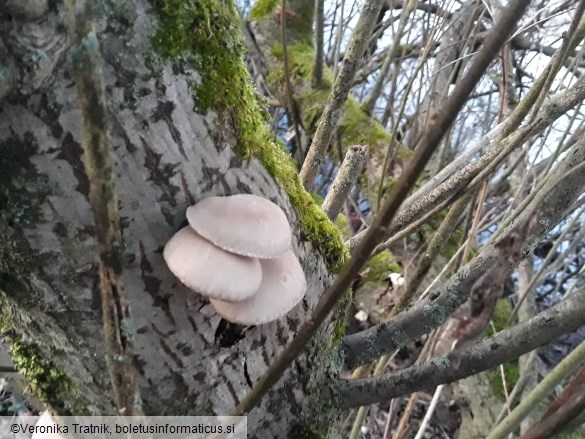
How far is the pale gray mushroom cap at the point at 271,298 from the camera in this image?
28.6 inches

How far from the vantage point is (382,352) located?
1.08 meters

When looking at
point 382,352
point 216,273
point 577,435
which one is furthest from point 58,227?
point 577,435

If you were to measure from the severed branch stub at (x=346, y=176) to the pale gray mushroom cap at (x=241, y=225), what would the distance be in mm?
535

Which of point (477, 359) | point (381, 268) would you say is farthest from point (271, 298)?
point (381, 268)

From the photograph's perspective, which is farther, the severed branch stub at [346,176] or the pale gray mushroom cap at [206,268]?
the severed branch stub at [346,176]

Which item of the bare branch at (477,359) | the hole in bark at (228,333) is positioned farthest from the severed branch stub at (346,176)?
the hole in bark at (228,333)

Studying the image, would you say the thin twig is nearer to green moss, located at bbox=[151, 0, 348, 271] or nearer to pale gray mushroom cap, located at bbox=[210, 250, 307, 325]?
pale gray mushroom cap, located at bbox=[210, 250, 307, 325]

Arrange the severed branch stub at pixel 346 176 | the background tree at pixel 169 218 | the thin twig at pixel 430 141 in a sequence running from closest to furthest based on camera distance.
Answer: the thin twig at pixel 430 141
the background tree at pixel 169 218
the severed branch stub at pixel 346 176

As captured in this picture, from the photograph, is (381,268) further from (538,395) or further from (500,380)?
(538,395)

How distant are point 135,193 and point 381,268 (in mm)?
2412

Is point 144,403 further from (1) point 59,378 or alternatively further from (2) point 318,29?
(2) point 318,29

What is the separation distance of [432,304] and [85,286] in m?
0.68

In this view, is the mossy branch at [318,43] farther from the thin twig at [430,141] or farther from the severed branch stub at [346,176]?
the thin twig at [430,141]

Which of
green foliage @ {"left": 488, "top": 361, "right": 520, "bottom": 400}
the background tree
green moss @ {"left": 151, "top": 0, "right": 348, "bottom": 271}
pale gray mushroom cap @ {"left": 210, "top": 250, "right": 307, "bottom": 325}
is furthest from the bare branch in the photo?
green foliage @ {"left": 488, "top": 361, "right": 520, "bottom": 400}
